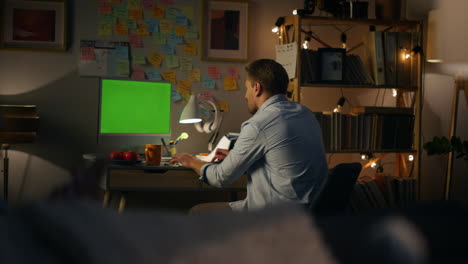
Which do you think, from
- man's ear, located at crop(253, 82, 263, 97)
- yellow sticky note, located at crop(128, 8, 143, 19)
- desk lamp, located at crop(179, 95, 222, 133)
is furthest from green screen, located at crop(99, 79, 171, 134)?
man's ear, located at crop(253, 82, 263, 97)

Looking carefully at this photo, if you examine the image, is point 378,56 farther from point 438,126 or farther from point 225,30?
point 225,30

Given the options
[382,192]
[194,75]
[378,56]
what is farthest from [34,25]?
[382,192]

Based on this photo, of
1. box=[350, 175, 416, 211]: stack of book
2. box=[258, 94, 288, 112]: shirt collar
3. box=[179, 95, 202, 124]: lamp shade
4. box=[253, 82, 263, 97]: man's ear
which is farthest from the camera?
box=[179, 95, 202, 124]: lamp shade

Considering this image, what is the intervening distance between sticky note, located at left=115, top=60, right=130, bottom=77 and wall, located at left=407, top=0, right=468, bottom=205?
86.2 inches

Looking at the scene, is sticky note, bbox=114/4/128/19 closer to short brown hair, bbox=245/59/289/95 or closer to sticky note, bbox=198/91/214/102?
sticky note, bbox=198/91/214/102

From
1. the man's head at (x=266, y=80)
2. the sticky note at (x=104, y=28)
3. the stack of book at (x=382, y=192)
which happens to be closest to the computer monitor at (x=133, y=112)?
the sticky note at (x=104, y=28)

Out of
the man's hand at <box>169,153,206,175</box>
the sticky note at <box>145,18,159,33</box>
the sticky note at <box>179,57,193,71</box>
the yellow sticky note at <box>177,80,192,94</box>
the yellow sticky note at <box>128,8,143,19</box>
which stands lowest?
the man's hand at <box>169,153,206,175</box>

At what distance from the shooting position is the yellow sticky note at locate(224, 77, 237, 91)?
10.9 feet

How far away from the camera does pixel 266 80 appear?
6.98ft

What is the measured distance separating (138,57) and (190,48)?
0.37 metres

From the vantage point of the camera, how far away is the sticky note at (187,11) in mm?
3242

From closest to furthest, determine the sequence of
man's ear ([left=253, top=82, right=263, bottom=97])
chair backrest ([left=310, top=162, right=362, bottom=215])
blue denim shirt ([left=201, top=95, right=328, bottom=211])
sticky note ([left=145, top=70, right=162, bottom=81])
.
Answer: chair backrest ([left=310, top=162, right=362, bottom=215])
blue denim shirt ([left=201, top=95, right=328, bottom=211])
man's ear ([left=253, top=82, right=263, bottom=97])
sticky note ([left=145, top=70, right=162, bottom=81])

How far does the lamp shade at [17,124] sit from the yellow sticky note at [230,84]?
1.29 meters

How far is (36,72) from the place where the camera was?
308cm
